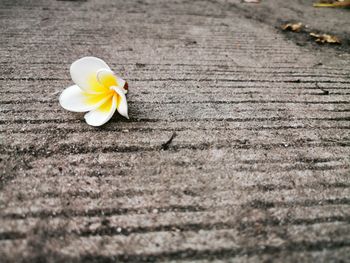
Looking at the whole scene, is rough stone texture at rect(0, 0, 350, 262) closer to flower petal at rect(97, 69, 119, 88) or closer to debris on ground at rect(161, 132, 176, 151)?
debris on ground at rect(161, 132, 176, 151)

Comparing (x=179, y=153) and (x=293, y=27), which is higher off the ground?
(x=293, y=27)

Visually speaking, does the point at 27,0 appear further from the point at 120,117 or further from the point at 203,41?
the point at 120,117

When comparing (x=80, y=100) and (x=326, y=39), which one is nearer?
(x=80, y=100)

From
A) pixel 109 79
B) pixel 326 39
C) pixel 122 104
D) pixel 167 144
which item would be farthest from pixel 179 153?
pixel 326 39

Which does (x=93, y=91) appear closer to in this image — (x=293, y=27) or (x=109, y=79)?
(x=109, y=79)

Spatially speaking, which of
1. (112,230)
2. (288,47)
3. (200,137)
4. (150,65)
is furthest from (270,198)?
(288,47)
